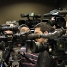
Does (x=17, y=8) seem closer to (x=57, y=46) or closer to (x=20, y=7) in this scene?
(x=20, y=7)

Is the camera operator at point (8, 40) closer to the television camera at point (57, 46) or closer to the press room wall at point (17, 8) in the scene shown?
the television camera at point (57, 46)

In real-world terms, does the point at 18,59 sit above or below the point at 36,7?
below

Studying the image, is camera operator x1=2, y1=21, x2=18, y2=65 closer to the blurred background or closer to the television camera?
the television camera

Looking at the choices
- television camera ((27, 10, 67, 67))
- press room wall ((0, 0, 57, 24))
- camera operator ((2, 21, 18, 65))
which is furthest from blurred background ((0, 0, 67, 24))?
A: television camera ((27, 10, 67, 67))

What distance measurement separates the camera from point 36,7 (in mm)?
4051

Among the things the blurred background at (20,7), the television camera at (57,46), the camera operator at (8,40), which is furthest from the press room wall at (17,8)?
the television camera at (57,46)

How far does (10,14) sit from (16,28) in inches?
103

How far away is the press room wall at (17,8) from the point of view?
397cm

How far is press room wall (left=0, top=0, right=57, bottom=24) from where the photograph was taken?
3973 mm

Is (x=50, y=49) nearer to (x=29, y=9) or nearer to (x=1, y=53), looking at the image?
(x=1, y=53)

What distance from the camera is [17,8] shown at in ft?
13.1

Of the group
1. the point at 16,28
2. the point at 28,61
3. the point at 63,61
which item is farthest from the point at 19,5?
the point at 63,61

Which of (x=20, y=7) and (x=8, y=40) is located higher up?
(x=20, y=7)

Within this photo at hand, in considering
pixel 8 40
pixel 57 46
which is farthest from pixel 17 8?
pixel 57 46
